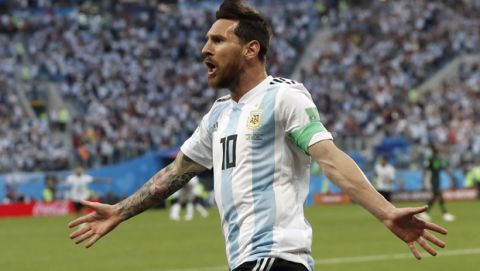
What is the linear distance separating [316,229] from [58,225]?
8.71 metres

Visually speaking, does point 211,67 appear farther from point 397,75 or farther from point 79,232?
point 397,75

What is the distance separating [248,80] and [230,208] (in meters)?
0.69

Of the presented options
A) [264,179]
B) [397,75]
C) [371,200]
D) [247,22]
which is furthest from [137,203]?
[397,75]

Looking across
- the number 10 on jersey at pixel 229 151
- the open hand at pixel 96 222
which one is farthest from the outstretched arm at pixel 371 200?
the open hand at pixel 96 222

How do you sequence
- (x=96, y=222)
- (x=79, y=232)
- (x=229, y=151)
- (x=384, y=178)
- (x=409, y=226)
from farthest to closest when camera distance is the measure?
(x=384, y=178)
(x=96, y=222)
(x=79, y=232)
(x=229, y=151)
(x=409, y=226)

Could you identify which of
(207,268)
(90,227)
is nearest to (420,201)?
(207,268)

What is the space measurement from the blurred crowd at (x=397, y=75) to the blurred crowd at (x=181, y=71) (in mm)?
62

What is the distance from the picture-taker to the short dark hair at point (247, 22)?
5.35 metres

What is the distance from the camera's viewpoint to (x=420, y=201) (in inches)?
1569

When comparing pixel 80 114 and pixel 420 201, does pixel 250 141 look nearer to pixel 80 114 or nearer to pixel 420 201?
pixel 420 201

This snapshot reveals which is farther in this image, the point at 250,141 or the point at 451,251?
the point at 451,251

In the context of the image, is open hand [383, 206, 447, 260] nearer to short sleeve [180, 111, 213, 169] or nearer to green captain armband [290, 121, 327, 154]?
green captain armband [290, 121, 327, 154]

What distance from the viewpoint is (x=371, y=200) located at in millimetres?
4902

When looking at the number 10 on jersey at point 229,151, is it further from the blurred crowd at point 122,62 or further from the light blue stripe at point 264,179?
the blurred crowd at point 122,62
